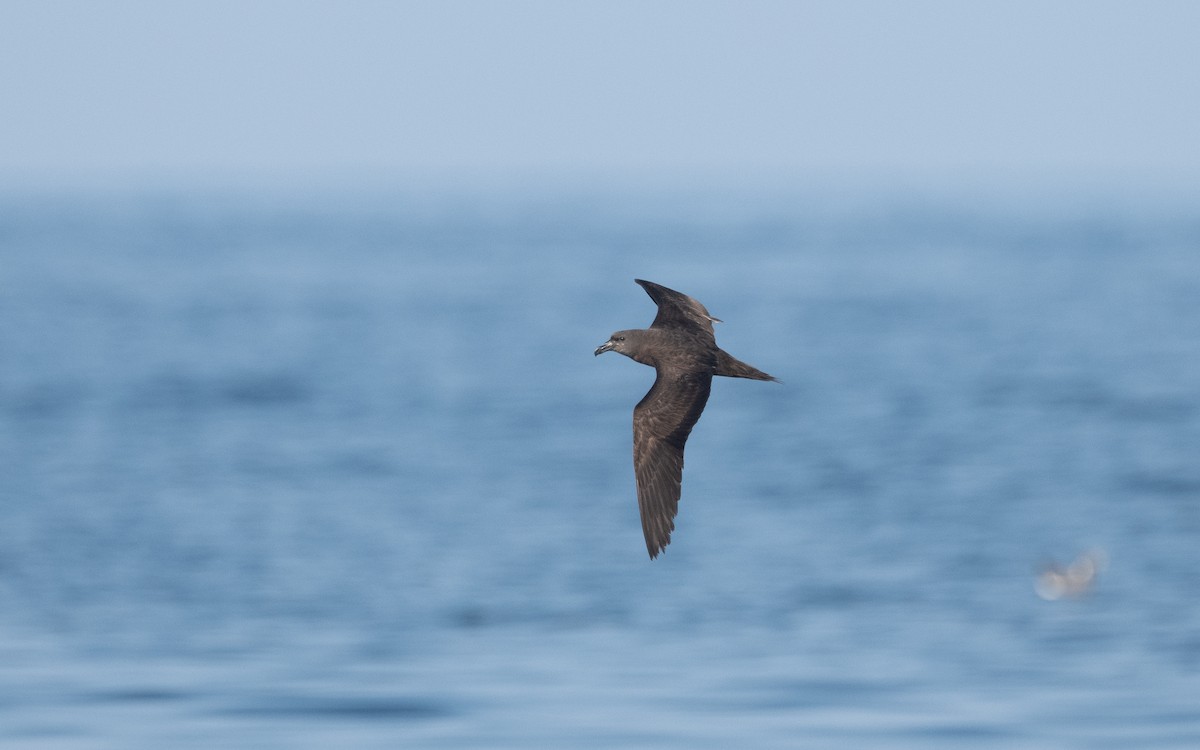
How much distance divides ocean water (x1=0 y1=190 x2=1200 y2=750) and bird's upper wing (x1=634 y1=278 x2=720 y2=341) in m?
4.67

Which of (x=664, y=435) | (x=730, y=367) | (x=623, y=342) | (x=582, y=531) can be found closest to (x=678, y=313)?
(x=623, y=342)

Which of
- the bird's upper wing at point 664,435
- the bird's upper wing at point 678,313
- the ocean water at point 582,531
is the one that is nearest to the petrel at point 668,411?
the bird's upper wing at point 664,435

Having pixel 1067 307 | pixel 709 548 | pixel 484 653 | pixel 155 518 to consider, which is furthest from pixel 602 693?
pixel 1067 307

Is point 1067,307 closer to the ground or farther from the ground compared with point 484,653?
farther from the ground

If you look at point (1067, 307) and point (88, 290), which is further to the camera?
point (88, 290)

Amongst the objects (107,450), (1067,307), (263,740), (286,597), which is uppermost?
(1067,307)

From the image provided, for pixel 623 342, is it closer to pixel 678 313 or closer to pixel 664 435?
pixel 678 313

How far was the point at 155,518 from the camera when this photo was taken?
87.3 feet

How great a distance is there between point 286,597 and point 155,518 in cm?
611

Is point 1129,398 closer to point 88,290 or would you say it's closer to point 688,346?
point 688,346

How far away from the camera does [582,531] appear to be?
2512 cm

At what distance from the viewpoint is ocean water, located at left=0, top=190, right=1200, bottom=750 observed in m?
17.1

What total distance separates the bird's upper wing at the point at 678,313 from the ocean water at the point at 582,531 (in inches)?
184

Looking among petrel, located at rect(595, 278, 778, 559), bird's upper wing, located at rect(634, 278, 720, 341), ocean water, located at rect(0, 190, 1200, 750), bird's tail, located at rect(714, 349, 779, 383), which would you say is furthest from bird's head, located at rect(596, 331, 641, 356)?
ocean water, located at rect(0, 190, 1200, 750)
